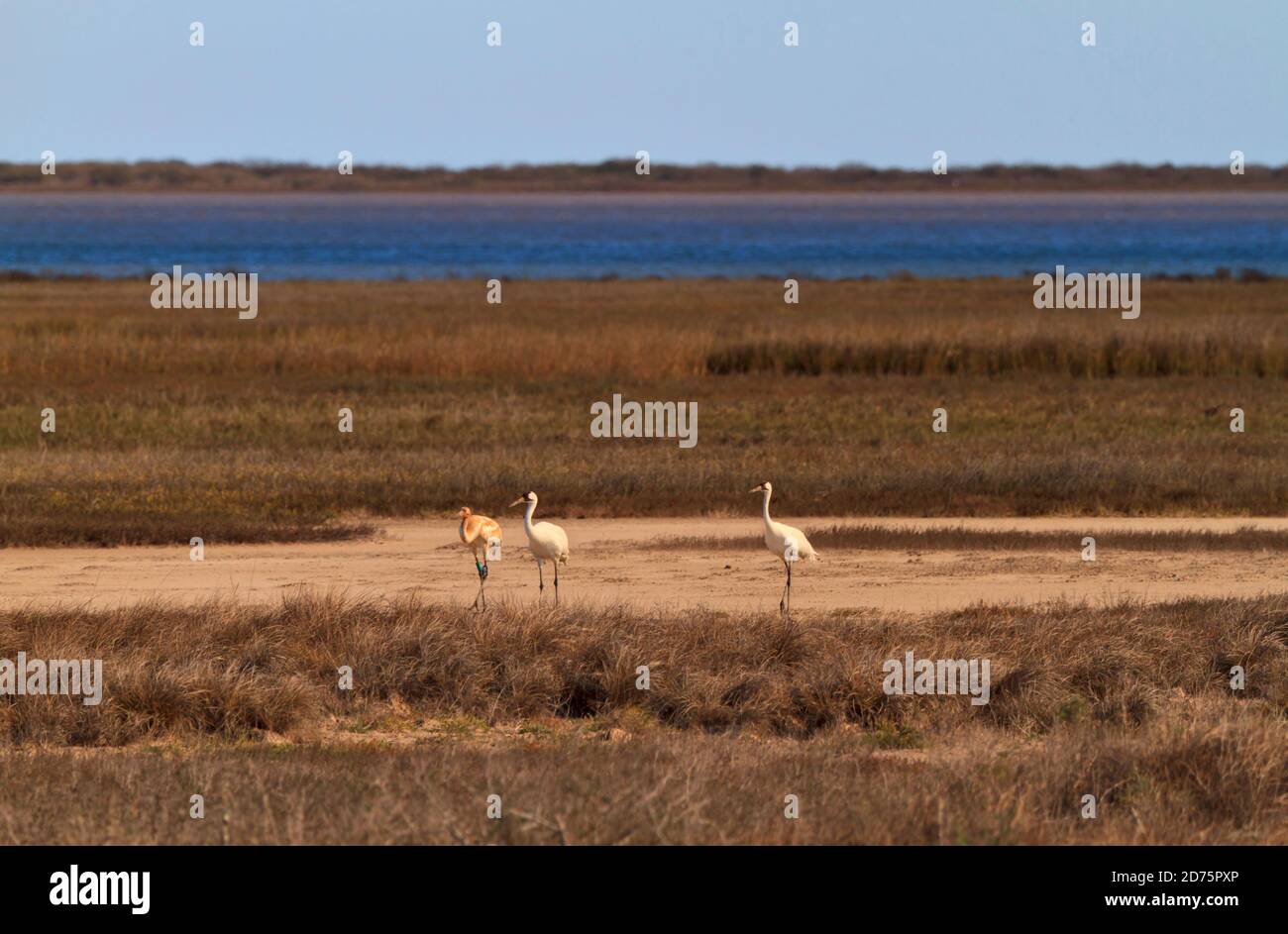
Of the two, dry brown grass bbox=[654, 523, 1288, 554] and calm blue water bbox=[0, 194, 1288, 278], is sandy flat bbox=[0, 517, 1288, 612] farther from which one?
calm blue water bbox=[0, 194, 1288, 278]

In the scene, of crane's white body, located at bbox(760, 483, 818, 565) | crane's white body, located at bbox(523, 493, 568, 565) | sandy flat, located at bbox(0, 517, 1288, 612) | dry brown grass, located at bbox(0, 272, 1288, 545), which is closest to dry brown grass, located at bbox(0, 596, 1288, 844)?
crane's white body, located at bbox(760, 483, 818, 565)

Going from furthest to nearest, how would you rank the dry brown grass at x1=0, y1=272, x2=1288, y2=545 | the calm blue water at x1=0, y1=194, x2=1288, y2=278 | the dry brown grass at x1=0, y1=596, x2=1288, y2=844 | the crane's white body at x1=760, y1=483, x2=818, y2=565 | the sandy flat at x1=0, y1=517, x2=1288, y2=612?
the calm blue water at x1=0, y1=194, x2=1288, y2=278 → the dry brown grass at x1=0, y1=272, x2=1288, y2=545 → the sandy flat at x1=0, y1=517, x2=1288, y2=612 → the crane's white body at x1=760, y1=483, x2=818, y2=565 → the dry brown grass at x1=0, y1=596, x2=1288, y2=844

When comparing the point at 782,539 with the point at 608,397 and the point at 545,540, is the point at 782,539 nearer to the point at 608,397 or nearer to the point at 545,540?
the point at 545,540

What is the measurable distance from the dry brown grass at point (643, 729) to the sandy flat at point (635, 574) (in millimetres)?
1246

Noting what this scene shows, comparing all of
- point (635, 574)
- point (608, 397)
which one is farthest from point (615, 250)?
point (635, 574)

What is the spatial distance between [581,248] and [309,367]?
312ft

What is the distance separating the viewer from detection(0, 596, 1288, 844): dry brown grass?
6.89 meters

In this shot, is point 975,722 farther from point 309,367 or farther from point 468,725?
point 309,367

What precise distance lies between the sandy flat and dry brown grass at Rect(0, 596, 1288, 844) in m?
1.25

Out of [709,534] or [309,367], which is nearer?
[709,534]

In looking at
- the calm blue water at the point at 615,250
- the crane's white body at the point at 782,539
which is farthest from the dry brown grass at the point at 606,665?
the calm blue water at the point at 615,250

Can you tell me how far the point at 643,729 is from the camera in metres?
9.82

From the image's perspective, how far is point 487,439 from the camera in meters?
22.0
